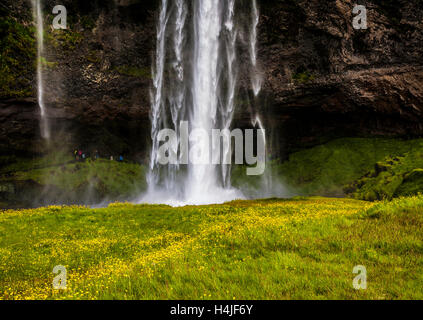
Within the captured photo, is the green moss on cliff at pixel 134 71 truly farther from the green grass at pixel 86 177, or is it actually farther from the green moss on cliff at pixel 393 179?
the green moss on cliff at pixel 393 179

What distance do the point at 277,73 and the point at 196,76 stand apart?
14230 mm

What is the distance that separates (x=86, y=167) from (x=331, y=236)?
49625 mm

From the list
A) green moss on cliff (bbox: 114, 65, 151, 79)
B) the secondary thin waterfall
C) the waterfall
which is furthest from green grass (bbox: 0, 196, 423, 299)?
green moss on cliff (bbox: 114, 65, 151, 79)

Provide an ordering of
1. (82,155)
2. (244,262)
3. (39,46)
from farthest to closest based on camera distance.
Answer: (82,155) → (39,46) → (244,262)

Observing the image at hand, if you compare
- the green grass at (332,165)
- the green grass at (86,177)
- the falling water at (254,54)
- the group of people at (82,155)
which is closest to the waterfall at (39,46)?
the group of people at (82,155)

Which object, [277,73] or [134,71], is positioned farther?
[134,71]

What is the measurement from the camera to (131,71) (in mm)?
50250

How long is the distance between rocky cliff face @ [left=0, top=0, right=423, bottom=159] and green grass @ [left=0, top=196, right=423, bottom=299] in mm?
38642

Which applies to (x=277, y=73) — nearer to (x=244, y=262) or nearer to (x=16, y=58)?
(x=16, y=58)

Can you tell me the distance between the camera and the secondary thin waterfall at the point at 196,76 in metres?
48.4

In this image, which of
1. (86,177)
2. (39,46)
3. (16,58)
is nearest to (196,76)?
(39,46)

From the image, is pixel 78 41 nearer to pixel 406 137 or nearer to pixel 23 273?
pixel 23 273

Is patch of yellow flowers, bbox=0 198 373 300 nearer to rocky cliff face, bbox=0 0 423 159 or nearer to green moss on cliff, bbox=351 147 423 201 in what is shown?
green moss on cliff, bbox=351 147 423 201

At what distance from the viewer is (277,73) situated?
48500 mm
